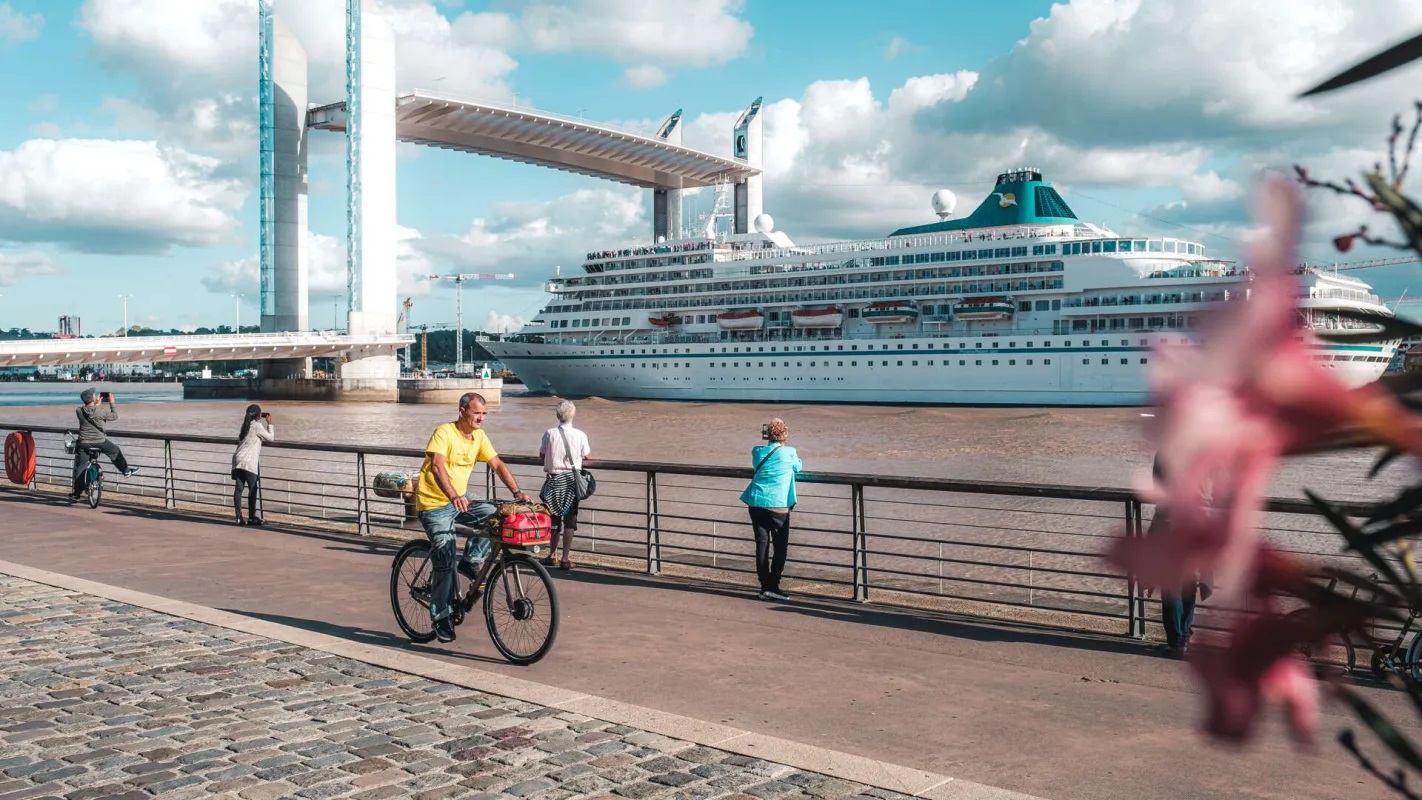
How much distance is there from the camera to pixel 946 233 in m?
61.6

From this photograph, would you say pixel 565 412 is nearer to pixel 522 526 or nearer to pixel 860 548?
pixel 860 548

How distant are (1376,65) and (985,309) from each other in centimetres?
5688

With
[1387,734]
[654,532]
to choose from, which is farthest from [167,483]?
[1387,734]

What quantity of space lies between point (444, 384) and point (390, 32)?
20.2 m

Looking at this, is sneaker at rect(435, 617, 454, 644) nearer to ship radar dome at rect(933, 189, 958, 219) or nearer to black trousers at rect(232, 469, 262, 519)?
black trousers at rect(232, 469, 262, 519)

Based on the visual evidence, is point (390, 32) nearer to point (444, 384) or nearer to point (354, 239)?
point (354, 239)

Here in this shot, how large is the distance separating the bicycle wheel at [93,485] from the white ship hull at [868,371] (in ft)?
144

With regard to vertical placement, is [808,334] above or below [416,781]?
above

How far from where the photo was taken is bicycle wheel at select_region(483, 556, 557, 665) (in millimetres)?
6062

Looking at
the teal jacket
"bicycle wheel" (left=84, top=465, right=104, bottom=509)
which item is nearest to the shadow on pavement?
the teal jacket

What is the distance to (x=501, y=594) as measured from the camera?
249 inches

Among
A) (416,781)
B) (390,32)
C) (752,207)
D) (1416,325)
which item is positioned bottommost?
(416,781)

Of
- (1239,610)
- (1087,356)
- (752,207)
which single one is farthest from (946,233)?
(1239,610)

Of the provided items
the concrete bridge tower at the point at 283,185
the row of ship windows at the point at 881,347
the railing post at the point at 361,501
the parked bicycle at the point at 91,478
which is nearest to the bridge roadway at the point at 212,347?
the concrete bridge tower at the point at 283,185
